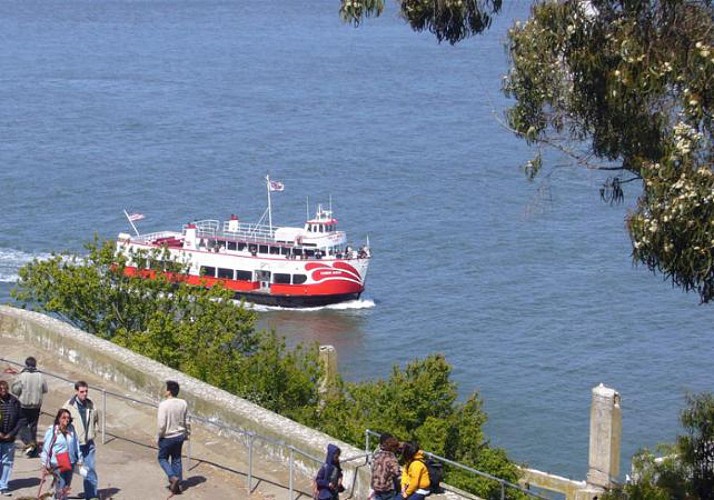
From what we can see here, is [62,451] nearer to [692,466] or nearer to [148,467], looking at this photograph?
[148,467]

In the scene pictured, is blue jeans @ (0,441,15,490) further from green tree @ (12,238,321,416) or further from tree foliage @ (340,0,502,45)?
green tree @ (12,238,321,416)

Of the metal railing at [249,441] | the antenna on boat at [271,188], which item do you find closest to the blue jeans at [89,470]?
the metal railing at [249,441]

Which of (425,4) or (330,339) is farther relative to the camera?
(330,339)

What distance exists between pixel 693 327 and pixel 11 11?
485 feet

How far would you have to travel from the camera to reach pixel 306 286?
81.4 metres

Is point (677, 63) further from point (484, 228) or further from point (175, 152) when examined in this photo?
point (175, 152)

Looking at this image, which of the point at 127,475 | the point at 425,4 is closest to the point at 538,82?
the point at 425,4

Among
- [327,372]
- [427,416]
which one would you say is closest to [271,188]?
[327,372]

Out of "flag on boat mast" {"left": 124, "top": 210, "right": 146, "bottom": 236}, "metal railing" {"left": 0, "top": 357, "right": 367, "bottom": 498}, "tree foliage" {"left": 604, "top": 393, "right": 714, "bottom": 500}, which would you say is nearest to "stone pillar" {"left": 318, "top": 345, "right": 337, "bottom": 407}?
"tree foliage" {"left": 604, "top": 393, "right": 714, "bottom": 500}

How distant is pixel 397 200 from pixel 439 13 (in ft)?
217

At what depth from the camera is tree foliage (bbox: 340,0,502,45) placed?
16906 millimetres

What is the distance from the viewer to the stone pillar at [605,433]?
31.2m

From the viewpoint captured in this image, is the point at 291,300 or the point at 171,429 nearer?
the point at 171,429

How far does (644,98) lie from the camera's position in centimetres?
1508
